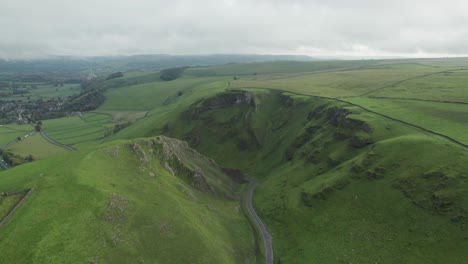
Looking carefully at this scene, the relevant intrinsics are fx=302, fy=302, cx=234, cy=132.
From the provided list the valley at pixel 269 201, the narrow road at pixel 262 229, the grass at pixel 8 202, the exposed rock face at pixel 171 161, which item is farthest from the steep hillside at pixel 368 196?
the grass at pixel 8 202

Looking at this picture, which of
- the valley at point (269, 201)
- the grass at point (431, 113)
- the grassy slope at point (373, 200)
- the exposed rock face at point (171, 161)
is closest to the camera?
the valley at point (269, 201)

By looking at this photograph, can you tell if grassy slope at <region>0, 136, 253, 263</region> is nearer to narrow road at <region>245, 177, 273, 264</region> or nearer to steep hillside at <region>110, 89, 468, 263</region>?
narrow road at <region>245, 177, 273, 264</region>

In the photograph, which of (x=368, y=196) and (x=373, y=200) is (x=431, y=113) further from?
(x=373, y=200)

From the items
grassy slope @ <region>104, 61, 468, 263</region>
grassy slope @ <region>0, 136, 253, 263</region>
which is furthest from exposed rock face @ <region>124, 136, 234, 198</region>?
grassy slope @ <region>104, 61, 468, 263</region>

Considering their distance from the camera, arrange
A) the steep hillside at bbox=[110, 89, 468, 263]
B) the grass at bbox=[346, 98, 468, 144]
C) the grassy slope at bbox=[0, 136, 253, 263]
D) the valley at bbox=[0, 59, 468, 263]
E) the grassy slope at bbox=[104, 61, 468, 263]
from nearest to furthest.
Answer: the grassy slope at bbox=[0, 136, 253, 263] → the valley at bbox=[0, 59, 468, 263] → the grassy slope at bbox=[104, 61, 468, 263] → the steep hillside at bbox=[110, 89, 468, 263] → the grass at bbox=[346, 98, 468, 144]

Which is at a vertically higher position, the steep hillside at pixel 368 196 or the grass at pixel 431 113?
the grass at pixel 431 113

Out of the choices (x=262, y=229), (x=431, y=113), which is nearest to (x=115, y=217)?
(x=262, y=229)

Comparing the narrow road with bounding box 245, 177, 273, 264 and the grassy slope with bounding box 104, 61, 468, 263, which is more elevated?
the grassy slope with bounding box 104, 61, 468, 263

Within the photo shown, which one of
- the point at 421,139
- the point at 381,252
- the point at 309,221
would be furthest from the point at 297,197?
the point at 421,139

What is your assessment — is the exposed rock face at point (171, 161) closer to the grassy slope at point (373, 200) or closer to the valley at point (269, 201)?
the valley at point (269, 201)
